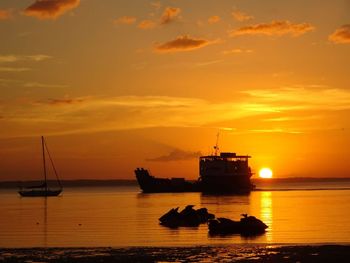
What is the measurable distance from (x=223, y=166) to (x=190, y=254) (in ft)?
498

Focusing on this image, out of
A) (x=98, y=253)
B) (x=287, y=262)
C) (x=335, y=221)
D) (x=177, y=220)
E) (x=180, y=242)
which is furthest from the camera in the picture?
(x=335, y=221)

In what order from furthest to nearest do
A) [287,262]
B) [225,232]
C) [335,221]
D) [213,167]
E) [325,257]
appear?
[213,167]
[335,221]
[225,232]
[325,257]
[287,262]

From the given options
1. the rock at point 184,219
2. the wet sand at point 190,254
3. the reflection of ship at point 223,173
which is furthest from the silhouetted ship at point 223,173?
the wet sand at point 190,254

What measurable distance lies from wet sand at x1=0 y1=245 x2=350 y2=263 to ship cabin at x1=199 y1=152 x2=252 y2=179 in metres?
146

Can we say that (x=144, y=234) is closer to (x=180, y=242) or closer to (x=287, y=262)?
(x=180, y=242)

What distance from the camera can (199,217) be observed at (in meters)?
72.3

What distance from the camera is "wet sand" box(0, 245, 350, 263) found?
3728 centimetres

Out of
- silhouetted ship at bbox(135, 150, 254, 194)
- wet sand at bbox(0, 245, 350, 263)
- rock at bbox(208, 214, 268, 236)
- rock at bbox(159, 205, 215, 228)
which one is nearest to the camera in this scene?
wet sand at bbox(0, 245, 350, 263)

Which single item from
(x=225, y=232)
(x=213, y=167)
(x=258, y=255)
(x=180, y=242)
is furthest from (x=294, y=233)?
(x=213, y=167)

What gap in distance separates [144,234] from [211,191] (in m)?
134

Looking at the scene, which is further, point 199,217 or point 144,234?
point 199,217

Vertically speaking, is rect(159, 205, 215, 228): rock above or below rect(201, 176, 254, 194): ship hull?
below

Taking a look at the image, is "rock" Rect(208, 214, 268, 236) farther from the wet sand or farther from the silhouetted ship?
the silhouetted ship

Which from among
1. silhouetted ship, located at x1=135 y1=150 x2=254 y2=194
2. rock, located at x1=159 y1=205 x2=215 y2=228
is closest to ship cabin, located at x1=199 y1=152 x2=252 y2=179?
silhouetted ship, located at x1=135 y1=150 x2=254 y2=194
